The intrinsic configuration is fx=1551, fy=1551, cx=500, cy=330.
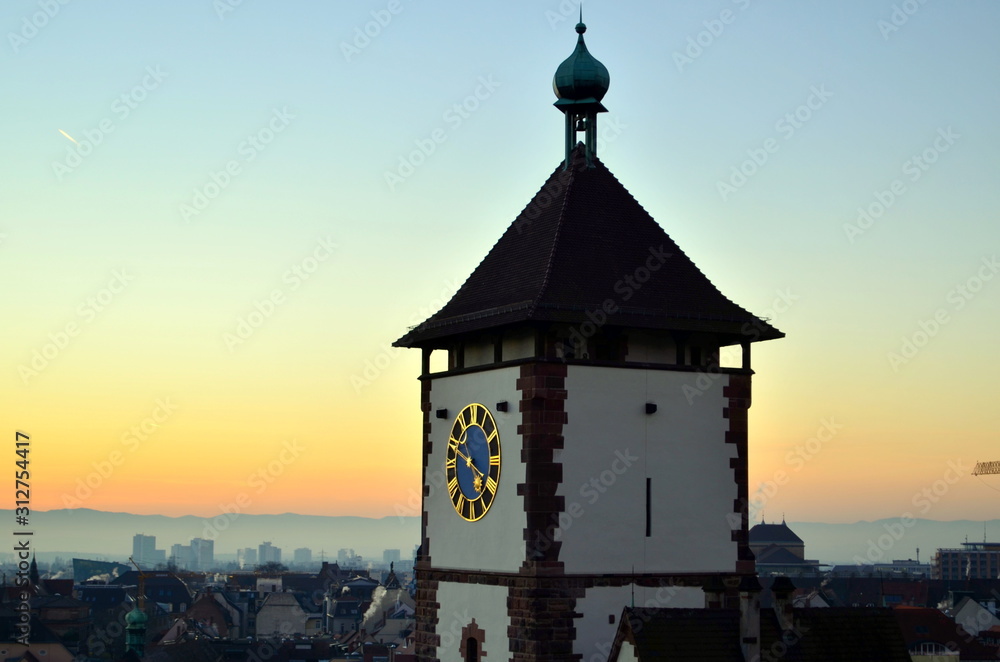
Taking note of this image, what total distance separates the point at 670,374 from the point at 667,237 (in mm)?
3255

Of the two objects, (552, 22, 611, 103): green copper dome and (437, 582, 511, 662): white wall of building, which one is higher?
(552, 22, 611, 103): green copper dome

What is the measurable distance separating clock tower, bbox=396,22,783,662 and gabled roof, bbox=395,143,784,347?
43mm

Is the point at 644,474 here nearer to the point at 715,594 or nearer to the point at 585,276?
the point at 715,594

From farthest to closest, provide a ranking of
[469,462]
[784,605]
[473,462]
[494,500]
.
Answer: [469,462] → [473,462] → [494,500] → [784,605]

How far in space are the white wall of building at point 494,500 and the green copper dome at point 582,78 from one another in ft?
20.6

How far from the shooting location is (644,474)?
96.9 feet

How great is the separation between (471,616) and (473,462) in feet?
9.90

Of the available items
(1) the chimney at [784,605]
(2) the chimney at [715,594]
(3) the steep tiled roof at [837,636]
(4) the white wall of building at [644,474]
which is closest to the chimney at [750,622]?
(3) the steep tiled roof at [837,636]

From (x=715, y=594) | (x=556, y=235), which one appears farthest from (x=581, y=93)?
(x=715, y=594)

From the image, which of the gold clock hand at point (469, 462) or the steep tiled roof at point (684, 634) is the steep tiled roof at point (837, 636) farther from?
the gold clock hand at point (469, 462)

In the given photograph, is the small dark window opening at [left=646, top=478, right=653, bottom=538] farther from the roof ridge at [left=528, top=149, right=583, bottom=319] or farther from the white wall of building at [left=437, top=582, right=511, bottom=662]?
the roof ridge at [left=528, top=149, right=583, bottom=319]

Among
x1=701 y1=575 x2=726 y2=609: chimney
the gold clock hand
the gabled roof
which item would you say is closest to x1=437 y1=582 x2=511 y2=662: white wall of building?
the gold clock hand

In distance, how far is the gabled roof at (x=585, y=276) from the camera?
2942cm

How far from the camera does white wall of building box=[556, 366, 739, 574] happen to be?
2891 centimetres
